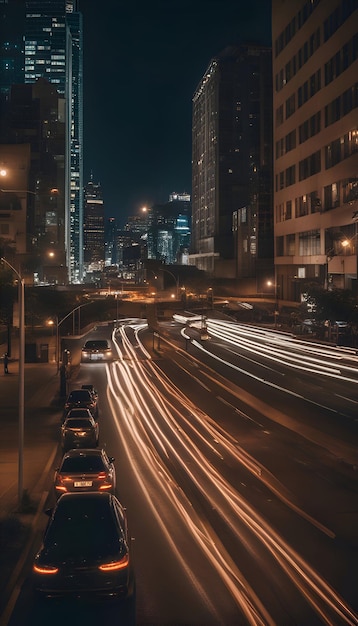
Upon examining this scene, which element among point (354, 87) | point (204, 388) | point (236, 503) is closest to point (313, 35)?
point (354, 87)

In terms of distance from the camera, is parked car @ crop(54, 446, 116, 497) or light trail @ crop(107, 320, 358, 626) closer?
light trail @ crop(107, 320, 358, 626)

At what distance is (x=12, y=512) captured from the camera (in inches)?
571

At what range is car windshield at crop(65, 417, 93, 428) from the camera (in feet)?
68.0

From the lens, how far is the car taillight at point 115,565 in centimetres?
894

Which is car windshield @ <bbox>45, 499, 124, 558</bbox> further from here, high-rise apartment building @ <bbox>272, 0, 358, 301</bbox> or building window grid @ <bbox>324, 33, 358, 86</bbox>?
building window grid @ <bbox>324, 33, 358, 86</bbox>

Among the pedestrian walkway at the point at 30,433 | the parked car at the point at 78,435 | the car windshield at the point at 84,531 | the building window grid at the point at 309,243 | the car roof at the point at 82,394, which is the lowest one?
the pedestrian walkway at the point at 30,433

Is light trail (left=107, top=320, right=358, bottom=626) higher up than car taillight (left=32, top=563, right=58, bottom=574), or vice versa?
car taillight (left=32, top=563, right=58, bottom=574)

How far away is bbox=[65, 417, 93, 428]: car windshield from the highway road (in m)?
1.29

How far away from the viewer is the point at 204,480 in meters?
17.2

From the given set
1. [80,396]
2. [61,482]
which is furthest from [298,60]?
[61,482]

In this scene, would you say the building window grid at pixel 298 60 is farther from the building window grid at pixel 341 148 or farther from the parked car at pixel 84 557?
the parked car at pixel 84 557

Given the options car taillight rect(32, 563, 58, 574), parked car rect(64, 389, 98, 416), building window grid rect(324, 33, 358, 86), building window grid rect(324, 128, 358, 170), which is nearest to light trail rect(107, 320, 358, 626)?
parked car rect(64, 389, 98, 416)

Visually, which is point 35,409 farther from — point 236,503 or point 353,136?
point 353,136

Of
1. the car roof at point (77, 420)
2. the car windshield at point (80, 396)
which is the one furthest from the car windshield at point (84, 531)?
the car windshield at point (80, 396)
